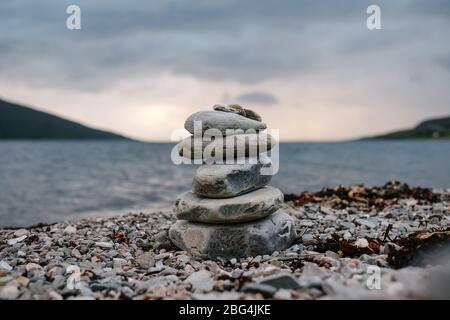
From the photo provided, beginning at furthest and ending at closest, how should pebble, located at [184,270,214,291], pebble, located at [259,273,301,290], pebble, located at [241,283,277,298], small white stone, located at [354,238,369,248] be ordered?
1. small white stone, located at [354,238,369,248]
2. pebble, located at [184,270,214,291]
3. pebble, located at [259,273,301,290]
4. pebble, located at [241,283,277,298]

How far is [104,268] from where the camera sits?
7.42 m

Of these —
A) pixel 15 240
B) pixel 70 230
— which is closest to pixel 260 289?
pixel 15 240

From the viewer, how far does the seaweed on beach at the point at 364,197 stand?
14.0m

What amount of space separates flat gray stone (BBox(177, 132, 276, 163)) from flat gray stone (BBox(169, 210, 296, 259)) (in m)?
1.26

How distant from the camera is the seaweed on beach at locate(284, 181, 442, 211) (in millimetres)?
14047

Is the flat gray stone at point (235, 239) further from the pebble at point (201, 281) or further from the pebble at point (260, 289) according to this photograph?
the pebble at point (260, 289)

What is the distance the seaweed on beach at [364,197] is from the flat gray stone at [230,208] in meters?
5.89

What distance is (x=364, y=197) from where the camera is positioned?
612 inches

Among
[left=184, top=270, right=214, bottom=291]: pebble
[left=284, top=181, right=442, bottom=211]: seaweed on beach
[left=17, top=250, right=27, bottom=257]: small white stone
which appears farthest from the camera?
[left=284, top=181, right=442, bottom=211]: seaweed on beach

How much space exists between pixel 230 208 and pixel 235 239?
22.4 inches

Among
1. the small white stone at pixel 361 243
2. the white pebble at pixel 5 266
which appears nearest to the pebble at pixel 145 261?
the white pebble at pixel 5 266

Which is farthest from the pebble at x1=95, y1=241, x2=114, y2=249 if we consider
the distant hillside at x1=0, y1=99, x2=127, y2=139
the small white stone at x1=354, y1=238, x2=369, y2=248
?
the distant hillside at x1=0, y1=99, x2=127, y2=139

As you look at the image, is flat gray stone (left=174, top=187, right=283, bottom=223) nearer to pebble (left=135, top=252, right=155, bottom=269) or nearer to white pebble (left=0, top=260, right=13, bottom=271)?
pebble (left=135, top=252, right=155, bottom=269)
